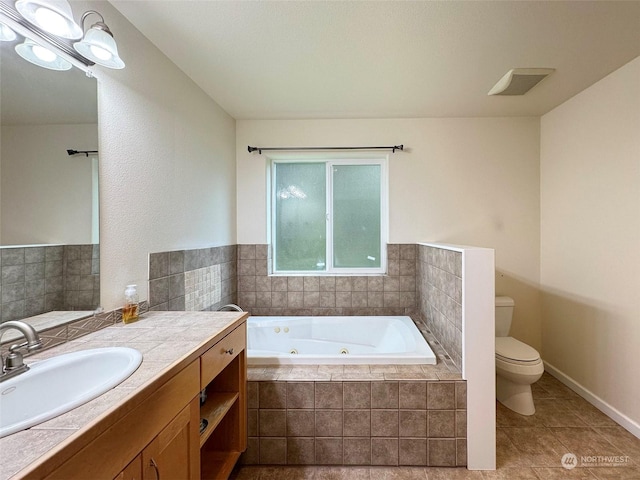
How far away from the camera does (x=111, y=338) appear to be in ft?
3.71

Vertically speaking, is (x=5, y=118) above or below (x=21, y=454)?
above

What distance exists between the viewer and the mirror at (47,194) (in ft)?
3.12

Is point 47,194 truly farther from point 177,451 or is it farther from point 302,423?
point 302,423

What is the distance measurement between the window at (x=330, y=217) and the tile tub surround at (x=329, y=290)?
0.48 feet

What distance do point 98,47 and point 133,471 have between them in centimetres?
149

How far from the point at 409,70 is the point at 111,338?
7.26 feet

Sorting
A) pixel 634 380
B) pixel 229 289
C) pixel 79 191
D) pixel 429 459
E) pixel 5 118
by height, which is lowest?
pixel 429 459

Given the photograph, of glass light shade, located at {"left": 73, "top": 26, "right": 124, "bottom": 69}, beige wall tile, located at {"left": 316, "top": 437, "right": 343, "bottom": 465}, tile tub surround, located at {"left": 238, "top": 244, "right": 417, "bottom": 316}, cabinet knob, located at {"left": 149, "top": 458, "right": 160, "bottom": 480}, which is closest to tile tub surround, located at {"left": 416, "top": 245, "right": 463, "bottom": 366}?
tile tub surround, located at {"left": 238, "top": 244, "right": 417, "bottom": 316}

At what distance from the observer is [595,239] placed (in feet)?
6.79

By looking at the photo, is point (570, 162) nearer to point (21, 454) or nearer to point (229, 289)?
point (229, 289)

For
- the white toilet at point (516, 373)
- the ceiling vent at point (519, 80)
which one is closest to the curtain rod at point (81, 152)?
the ceiling vent at point (519, 80)

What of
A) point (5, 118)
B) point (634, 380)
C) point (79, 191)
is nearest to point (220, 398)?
point (79, 191)

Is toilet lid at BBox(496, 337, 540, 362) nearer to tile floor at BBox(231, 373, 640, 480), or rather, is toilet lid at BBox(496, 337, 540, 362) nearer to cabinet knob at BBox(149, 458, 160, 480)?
tile floor at BBox(231, 373, 640, 480)

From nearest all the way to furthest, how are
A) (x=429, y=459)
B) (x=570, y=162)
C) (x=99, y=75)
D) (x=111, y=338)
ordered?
(x=111, y=338) < (x=99, y=75) < (x=429, y=459) < (x=570, y=162)
